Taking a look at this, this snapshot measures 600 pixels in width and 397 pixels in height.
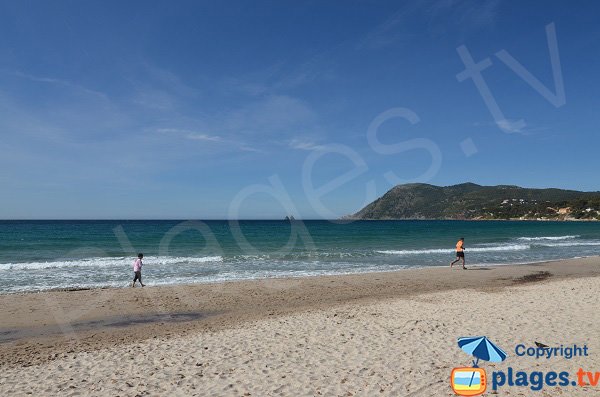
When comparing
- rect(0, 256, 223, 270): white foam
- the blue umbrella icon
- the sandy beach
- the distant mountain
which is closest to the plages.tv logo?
the blue umbrella icon

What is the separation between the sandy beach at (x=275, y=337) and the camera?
6195mm

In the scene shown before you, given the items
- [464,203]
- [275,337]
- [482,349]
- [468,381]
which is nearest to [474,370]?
[468,381]

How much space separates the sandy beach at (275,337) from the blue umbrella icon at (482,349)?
0.48 ft

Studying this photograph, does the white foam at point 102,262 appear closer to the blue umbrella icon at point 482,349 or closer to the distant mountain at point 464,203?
the blue umbrella icon at point 482,349

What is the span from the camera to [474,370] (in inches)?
257

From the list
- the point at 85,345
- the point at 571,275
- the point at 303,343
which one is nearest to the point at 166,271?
the point at 85,345

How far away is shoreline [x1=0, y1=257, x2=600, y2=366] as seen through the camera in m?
9.34

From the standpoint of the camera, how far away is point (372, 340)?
816 centimetres

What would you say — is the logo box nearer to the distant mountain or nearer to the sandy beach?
the sandy beach

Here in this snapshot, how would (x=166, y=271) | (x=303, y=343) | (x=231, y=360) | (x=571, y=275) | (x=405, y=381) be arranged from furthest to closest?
(x=166, y=271) → (x=571, y=275) → (x=303, y=343) → (x=231, y=360) → (x=405, y=381)

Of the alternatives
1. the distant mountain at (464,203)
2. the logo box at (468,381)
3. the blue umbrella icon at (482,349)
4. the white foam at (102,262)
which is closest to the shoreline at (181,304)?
the blue umbrella icon at (482,349)

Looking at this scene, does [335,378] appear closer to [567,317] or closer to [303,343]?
[303,343]

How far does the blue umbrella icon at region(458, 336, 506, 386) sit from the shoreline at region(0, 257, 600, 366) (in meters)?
4.71

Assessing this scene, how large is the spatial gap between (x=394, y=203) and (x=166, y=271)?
154 metres
